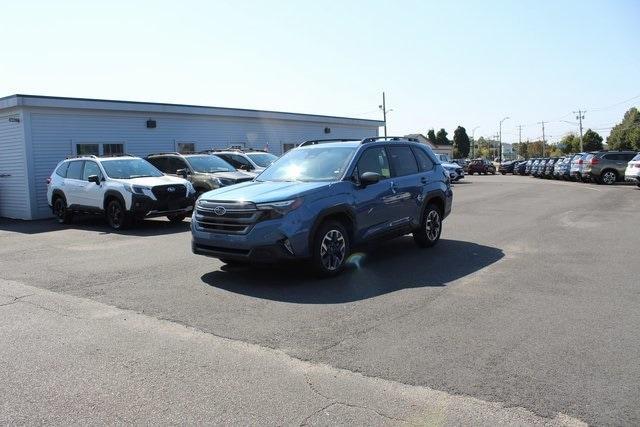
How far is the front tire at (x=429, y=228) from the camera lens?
9.52 m

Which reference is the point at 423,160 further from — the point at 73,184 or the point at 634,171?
the point at 634,171

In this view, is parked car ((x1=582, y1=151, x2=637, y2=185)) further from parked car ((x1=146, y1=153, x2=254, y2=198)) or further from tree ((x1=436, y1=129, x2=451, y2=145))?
tree ((x1=436, y1=129, x2=451, y2=145))

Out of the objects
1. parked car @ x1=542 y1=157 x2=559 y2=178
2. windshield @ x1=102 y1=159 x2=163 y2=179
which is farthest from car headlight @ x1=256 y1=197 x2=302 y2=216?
parked car @ x1=542 y1=157 x2=559 y2=178

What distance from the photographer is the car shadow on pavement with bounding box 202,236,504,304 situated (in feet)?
21.9

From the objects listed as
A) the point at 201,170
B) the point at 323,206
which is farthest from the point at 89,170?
the point at 323,206

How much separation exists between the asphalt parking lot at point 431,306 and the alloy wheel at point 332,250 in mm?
286

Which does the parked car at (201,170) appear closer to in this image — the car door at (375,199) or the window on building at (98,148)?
the window on building at (98,148)

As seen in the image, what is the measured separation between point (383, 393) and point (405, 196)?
5264 millimetres

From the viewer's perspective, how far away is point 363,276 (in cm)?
752

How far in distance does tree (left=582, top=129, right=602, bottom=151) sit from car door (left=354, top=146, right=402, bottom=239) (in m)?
111

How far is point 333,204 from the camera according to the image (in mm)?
7395

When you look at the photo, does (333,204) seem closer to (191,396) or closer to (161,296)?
(161,296)

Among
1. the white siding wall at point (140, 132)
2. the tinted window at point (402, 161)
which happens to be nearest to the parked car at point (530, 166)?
the white siding wall at point (140, 132)

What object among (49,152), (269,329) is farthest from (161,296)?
(49,152)
